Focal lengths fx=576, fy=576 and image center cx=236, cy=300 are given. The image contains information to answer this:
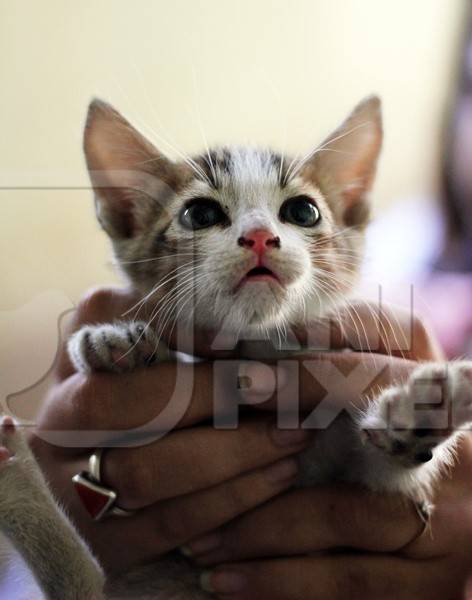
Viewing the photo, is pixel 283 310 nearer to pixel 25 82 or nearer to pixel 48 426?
pixel 48 426

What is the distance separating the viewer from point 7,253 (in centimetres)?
96

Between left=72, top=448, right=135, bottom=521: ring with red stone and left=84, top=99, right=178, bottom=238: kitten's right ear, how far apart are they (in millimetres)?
337

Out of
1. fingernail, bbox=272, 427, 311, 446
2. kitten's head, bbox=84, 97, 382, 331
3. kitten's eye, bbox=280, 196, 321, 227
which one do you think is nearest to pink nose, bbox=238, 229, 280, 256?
kitten's head, bbox=84, 97, 382, 331

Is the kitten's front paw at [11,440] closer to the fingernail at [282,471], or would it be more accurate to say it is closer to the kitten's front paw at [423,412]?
the fingernail at [282,471]

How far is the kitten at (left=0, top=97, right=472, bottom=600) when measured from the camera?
2.18 feet

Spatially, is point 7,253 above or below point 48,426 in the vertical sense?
above

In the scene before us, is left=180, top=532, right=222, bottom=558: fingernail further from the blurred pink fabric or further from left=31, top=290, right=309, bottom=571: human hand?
the blurred pink fabric

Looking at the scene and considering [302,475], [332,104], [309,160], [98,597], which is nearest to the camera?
[98,597]

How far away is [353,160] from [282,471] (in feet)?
1.63

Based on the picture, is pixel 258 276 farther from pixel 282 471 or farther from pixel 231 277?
pixel 282 471

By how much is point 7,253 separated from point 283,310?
513 millimetres

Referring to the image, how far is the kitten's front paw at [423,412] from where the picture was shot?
2.02ft

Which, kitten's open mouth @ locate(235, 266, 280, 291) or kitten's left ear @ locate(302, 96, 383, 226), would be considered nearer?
kitten's open mouth @ locate(235, 266, 280, 291)

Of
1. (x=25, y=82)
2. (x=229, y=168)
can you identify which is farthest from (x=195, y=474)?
(x=25, y=82)
